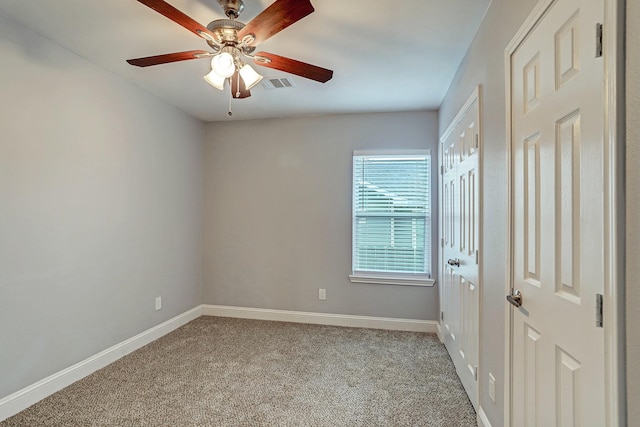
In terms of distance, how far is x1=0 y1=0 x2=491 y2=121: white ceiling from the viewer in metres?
1.94

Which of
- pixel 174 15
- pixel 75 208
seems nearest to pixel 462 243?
pixel 174 15

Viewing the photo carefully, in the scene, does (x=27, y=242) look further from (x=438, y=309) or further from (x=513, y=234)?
(x=438, y=309)

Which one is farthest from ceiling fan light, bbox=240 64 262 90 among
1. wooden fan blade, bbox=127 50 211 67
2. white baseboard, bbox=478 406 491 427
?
white baseboard, bbox=478 406 491 427

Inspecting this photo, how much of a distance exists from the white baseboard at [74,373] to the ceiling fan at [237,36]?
2.26 meters

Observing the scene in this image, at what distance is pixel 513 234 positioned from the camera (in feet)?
4.95

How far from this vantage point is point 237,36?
70.0 inches

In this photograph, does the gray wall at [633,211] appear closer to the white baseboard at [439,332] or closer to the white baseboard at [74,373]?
the white baseboard at [439,332]

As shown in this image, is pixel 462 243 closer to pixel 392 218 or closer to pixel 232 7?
pixel 392 218

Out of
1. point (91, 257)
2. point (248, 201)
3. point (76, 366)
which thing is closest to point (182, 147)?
point (248, 201)

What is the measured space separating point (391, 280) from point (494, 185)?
218 centimetres

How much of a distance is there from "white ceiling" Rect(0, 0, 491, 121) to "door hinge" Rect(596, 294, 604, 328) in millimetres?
1737

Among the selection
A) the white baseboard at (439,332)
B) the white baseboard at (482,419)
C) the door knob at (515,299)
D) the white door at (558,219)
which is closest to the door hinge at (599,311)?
the white door at (558,219)

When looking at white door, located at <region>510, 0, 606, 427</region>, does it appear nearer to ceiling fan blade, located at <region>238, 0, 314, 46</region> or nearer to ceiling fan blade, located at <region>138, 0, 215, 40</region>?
ceiling fan blade, located at <region>238, 0, 314, 46</region>

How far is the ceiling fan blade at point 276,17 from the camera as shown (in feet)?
4.73
